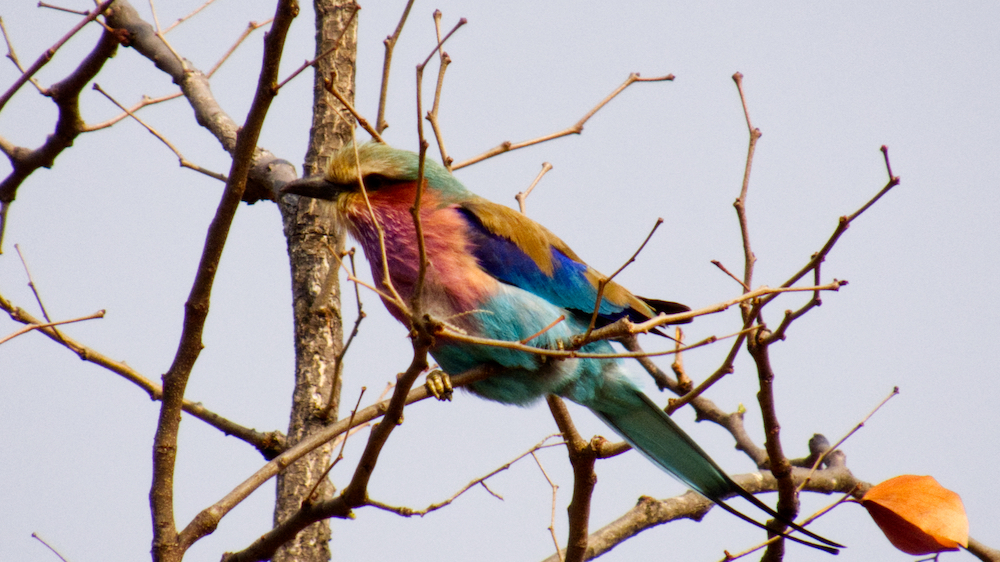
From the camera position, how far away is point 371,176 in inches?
155

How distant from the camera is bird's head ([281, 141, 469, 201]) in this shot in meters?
3.91

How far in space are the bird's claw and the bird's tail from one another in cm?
72

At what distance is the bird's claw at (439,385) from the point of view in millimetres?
3111

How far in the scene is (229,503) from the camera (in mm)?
2596

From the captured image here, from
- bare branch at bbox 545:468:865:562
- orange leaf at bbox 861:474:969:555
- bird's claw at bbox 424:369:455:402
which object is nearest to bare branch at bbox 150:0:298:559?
bird's claw at bbox 424:369:455:402

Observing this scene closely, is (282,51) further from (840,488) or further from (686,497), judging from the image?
(840,488)

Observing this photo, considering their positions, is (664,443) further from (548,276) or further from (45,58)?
(45,58)

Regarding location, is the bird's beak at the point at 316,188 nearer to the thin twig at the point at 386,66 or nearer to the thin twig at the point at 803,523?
the thin twig at the point at 386,66

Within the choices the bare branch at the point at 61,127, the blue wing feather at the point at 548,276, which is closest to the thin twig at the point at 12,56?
the bare branch at the point at 61,127

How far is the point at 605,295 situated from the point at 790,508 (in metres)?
1.12

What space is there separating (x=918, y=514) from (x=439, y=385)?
1.55 metres

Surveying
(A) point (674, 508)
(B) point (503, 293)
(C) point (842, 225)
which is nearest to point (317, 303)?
(B) point (503, 293)

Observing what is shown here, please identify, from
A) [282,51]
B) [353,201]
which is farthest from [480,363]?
[282,51]

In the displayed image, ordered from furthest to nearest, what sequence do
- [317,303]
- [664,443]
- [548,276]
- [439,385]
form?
[317,303]
[548,276]
[664,443]
[439,385]
